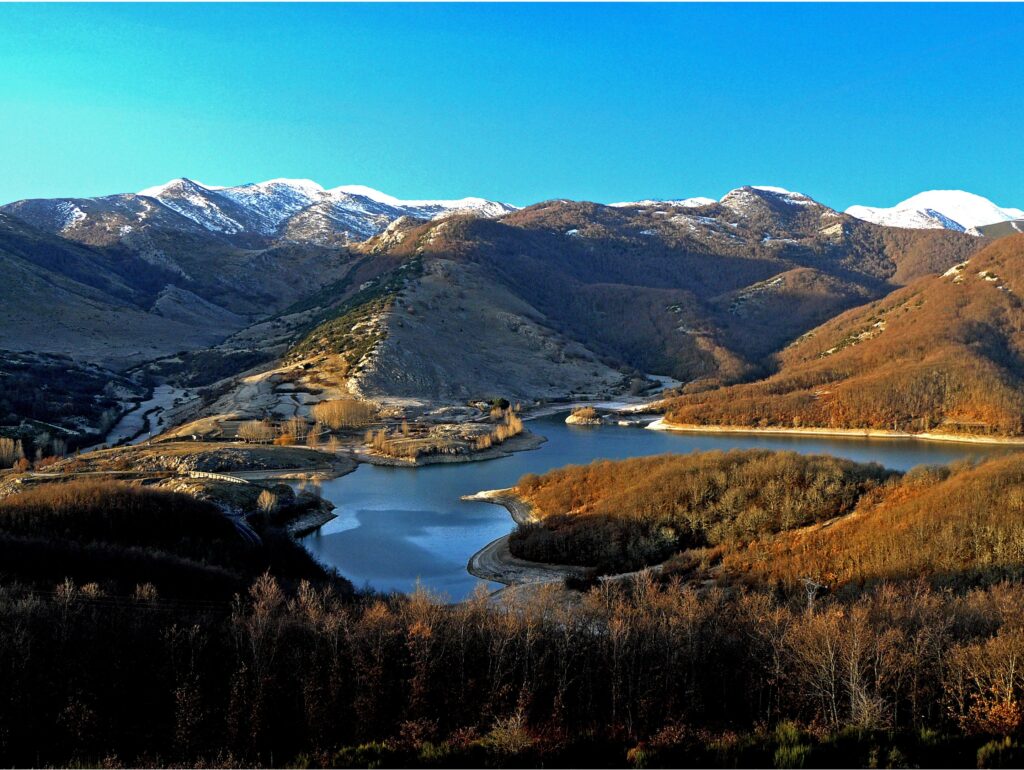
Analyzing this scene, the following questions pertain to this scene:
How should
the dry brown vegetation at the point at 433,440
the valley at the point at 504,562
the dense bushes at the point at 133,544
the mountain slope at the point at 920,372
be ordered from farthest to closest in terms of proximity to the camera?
the mountain slope at the point at 920,372 < the dry brown vegetation at the point at 433,440 < the dense bushes at the point at 133,544 < the valley at the point at 504,562

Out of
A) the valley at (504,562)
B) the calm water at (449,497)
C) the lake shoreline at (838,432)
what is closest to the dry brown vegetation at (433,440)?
the valley at (504,562)

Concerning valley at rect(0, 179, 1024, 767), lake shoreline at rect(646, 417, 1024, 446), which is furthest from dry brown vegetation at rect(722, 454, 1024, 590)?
lake shoreline at rect(646, 417, 1024, 446)

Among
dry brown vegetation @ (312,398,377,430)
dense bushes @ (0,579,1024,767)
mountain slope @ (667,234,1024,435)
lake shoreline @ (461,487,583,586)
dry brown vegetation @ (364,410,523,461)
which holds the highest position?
mountain slope @ (667,234,1024,435)

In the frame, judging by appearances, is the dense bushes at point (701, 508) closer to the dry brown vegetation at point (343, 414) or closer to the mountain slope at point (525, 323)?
the dry brown vegetation at point (343, 414)

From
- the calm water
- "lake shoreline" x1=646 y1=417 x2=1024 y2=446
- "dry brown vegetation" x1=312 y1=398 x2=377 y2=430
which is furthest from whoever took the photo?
"dry brown vegetation" x1=312 y1=398 x2=377 y2=430

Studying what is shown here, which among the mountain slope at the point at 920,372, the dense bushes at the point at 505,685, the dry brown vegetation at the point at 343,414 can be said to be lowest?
the dense bushes at the point at 505,685

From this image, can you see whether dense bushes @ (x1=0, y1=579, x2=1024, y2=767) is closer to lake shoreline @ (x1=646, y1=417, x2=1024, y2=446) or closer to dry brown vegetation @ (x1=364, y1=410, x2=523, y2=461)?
dry brown vegetation @ (x1=364, y1=410, x2=523, y2=461)

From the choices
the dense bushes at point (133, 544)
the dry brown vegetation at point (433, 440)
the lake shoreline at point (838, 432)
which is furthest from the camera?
the lake shoreline at point (838, 432)
